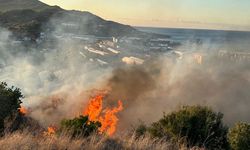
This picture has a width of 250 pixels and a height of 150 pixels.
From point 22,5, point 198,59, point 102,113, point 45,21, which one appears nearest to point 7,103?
point 102,113

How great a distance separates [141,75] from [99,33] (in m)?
94.7

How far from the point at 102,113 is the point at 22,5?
14068 cm

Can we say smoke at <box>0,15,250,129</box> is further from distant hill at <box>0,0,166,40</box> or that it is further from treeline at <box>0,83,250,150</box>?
distant hill at <box>0,0,166,40</box>

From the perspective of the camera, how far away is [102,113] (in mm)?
38625

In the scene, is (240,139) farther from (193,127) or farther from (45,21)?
(45,21)

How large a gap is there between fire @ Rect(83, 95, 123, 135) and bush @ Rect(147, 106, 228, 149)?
621 inches

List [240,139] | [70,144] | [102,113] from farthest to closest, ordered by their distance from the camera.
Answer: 1. [102,113]
2. [240,139]
3. [70,144]

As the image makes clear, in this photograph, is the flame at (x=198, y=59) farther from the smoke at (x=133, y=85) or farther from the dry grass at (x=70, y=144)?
the dry grass at (x=70, y=144)

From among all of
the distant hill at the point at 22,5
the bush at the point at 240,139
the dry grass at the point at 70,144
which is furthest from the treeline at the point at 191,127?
the distant hill at the point at 22,5

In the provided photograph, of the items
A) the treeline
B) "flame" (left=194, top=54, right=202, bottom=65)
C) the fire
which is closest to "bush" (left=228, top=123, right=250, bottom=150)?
the treeline

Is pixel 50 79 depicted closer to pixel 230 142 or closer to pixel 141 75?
pixel 141 75

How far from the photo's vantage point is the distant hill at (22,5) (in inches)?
6294

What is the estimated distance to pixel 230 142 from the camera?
14.1 m

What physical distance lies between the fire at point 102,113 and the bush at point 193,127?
15762mm
